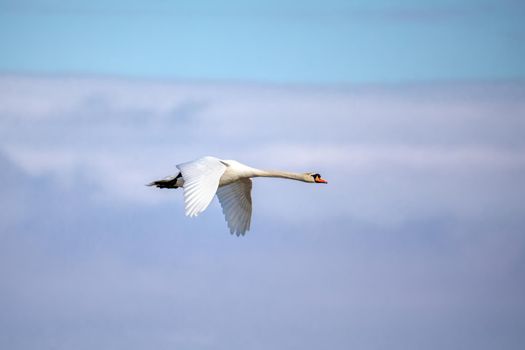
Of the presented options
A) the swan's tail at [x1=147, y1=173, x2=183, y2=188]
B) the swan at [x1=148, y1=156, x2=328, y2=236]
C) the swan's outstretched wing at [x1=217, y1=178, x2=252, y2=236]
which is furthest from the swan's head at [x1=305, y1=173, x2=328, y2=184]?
the swan's tail at [x1=147, y1=173, x2=183, y2=188]

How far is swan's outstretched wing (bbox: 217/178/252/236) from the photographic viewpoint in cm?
4616

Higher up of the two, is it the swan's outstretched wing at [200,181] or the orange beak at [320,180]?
the orange beak at [320,180]

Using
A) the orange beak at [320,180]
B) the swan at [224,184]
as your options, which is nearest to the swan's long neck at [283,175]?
the swan at [224,184]

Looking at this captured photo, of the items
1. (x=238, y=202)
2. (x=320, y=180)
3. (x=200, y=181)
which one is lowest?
(x=200, y=181)

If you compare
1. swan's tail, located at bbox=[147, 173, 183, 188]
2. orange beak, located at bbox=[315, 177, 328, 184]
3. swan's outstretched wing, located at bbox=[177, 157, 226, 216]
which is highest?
orange beak, located at bbox=[315, 177, 328, 184]

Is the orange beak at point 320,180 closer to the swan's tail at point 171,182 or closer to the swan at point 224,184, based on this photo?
the swan at point 224,184

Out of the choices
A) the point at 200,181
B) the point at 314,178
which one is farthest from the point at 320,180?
the point at 200,181

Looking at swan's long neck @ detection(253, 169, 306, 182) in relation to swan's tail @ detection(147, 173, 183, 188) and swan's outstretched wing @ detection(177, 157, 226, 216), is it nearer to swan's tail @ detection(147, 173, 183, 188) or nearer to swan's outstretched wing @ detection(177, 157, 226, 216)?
swan's tail @ detection(147, 173, 183, 188)

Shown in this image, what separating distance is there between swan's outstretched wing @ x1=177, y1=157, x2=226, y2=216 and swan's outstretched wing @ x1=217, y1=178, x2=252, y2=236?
434 cm

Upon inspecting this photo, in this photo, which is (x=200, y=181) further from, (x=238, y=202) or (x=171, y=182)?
(x=238, y=202)

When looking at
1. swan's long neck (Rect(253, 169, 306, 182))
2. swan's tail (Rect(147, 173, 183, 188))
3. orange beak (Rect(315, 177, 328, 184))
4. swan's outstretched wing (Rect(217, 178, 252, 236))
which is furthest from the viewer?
swan's outstretched wing (Rect(217, 178, 252, 236))

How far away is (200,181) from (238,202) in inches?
294

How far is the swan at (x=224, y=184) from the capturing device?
38.1 metres

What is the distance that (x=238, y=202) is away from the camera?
46281 mm
